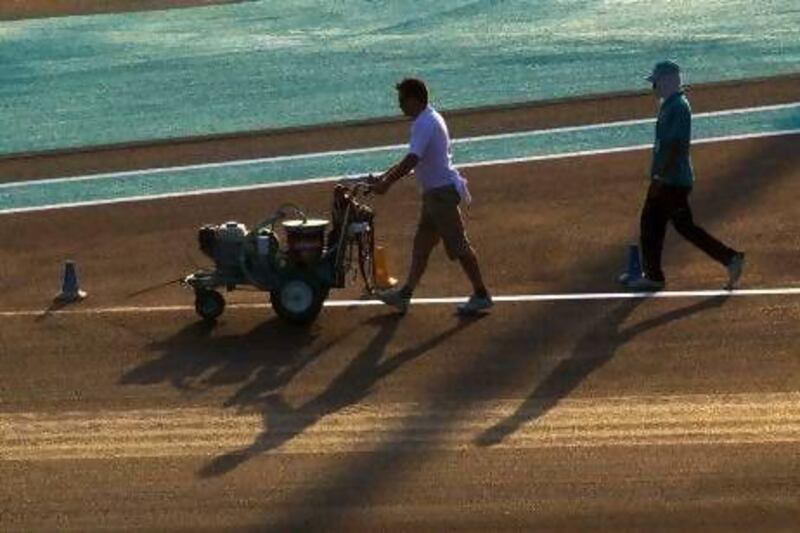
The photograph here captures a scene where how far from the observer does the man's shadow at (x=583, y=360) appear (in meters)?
10.7

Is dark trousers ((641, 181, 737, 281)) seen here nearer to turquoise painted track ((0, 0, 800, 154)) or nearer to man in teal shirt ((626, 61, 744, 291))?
man in teal shirt ((626, 61, 744, 291))

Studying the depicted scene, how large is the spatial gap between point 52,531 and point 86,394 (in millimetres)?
2641

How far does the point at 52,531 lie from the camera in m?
9.26

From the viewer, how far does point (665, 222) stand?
13641 mm

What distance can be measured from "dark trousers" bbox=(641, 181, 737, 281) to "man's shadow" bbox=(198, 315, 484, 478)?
1.43 m

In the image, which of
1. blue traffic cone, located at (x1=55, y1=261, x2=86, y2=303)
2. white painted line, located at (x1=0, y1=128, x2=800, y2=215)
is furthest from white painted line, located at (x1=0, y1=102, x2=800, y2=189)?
blue traffic cone, located at (x1=55, y1=261, x2=86, y2=303)

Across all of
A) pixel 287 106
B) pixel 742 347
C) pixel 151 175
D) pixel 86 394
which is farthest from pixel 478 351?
pixel 287 106

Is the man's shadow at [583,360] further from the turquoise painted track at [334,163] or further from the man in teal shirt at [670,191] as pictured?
the turquoise painted track at [334,163]

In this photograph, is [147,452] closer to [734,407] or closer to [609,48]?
[734,407]

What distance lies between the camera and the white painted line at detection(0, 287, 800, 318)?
44.3 ft

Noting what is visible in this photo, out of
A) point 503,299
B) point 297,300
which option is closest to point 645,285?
point 503,299

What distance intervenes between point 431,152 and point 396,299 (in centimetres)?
112

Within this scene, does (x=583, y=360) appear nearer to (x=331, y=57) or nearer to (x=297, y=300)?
(x=297, y=300)

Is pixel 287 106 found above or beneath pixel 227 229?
beneath
